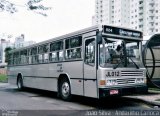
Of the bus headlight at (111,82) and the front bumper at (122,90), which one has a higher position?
the bus headlight at (111,82)

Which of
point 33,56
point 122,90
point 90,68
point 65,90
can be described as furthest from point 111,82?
point 33,56

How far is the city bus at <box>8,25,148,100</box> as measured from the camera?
977cm

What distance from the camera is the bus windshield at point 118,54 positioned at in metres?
9.80

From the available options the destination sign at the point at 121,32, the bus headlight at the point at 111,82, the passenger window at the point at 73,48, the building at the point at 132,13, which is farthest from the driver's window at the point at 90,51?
the building at the point at 132,13

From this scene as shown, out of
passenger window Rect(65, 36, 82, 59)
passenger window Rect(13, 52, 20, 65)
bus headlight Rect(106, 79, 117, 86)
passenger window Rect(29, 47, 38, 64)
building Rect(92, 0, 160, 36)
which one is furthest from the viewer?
building Rect(92, 0, 160, 36)

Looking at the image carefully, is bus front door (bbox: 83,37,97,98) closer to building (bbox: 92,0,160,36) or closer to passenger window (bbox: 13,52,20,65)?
passenger window (bbox: 13,52,20,65)

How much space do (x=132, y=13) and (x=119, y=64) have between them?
93773mm

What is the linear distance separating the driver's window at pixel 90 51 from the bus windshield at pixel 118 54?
42 cm

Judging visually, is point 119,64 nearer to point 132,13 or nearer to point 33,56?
point 33,56

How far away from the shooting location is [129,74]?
10.3 metres

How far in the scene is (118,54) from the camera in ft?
33.1

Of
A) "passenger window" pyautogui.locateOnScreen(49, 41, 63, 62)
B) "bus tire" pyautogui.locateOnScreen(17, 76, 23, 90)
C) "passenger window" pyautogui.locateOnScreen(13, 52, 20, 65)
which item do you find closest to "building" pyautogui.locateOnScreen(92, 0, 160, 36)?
"passenger window" pyautogui.locateOnScreen(13, 52, 20, 65)

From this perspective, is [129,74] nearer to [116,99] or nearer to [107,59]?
[107,59]

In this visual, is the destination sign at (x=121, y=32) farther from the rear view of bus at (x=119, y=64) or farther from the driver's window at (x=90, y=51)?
the driver's window at (x=90, y=51)
